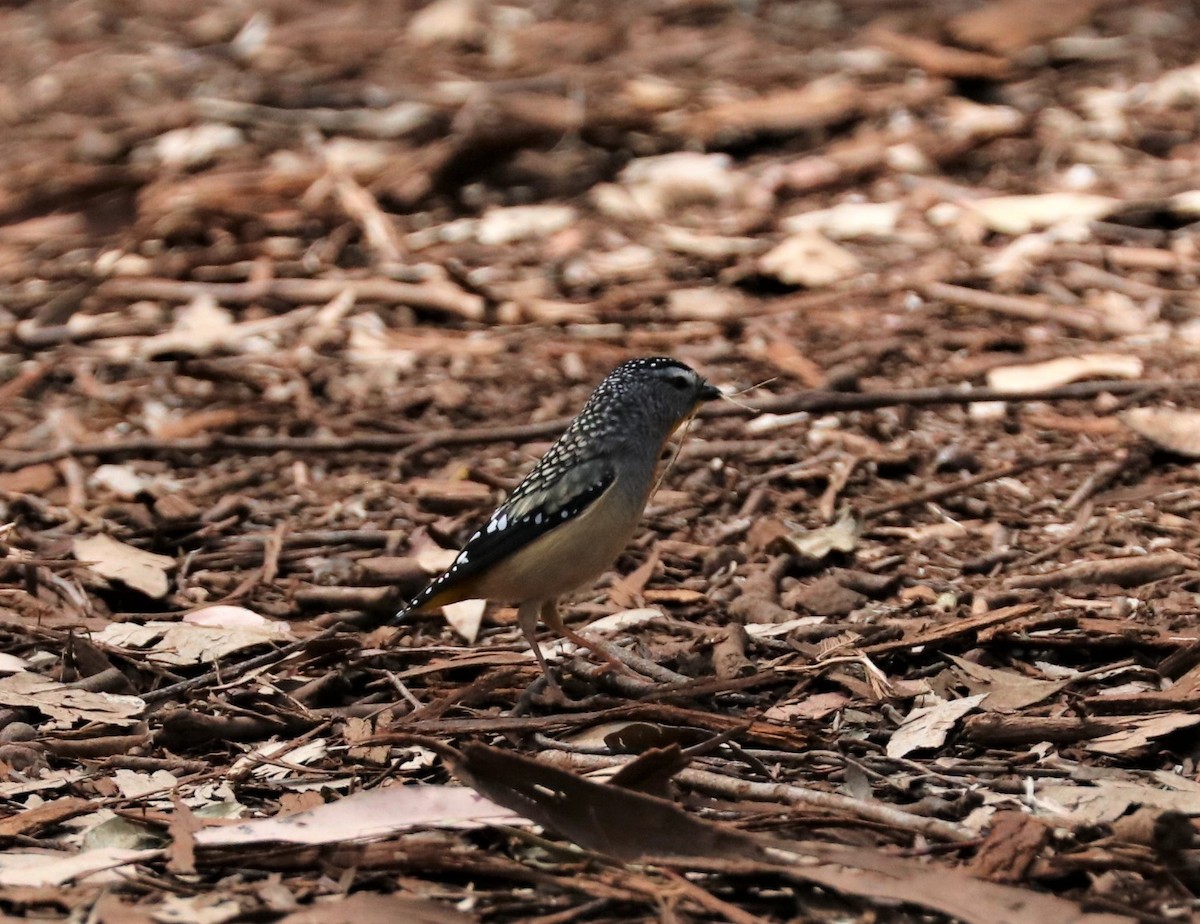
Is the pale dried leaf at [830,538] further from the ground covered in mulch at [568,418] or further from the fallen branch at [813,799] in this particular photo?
the fallen branch at [813,799]

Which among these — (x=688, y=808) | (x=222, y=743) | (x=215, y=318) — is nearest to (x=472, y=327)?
(x=215, y=318)

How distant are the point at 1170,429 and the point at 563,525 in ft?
9.57

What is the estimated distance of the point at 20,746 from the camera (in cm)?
457

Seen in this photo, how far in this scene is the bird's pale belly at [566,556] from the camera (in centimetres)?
497

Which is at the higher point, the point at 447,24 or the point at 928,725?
the point at 447,24

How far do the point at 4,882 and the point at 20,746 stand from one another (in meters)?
0.85

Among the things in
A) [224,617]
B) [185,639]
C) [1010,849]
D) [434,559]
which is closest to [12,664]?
[185,639]

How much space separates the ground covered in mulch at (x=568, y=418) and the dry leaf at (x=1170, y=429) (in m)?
0.02

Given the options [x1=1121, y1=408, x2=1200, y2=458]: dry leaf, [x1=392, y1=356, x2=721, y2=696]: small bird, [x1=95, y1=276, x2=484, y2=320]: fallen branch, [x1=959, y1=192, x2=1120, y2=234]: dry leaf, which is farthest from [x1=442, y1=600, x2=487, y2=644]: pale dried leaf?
[x1=959, y1=192, x2=1120, y2=234]: dry leaf

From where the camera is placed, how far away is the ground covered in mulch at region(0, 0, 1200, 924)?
12.6 feet

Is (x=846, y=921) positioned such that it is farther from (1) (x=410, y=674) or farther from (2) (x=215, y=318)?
(2) (x=215, y=318)

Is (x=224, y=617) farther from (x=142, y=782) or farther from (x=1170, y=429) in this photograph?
(x=1170, y=429)

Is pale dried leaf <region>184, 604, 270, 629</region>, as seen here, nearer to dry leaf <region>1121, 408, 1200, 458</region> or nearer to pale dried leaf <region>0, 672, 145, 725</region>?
pale dried leaf <region>0, 672, 145, 725</region>

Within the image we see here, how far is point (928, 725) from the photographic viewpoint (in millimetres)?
4449
